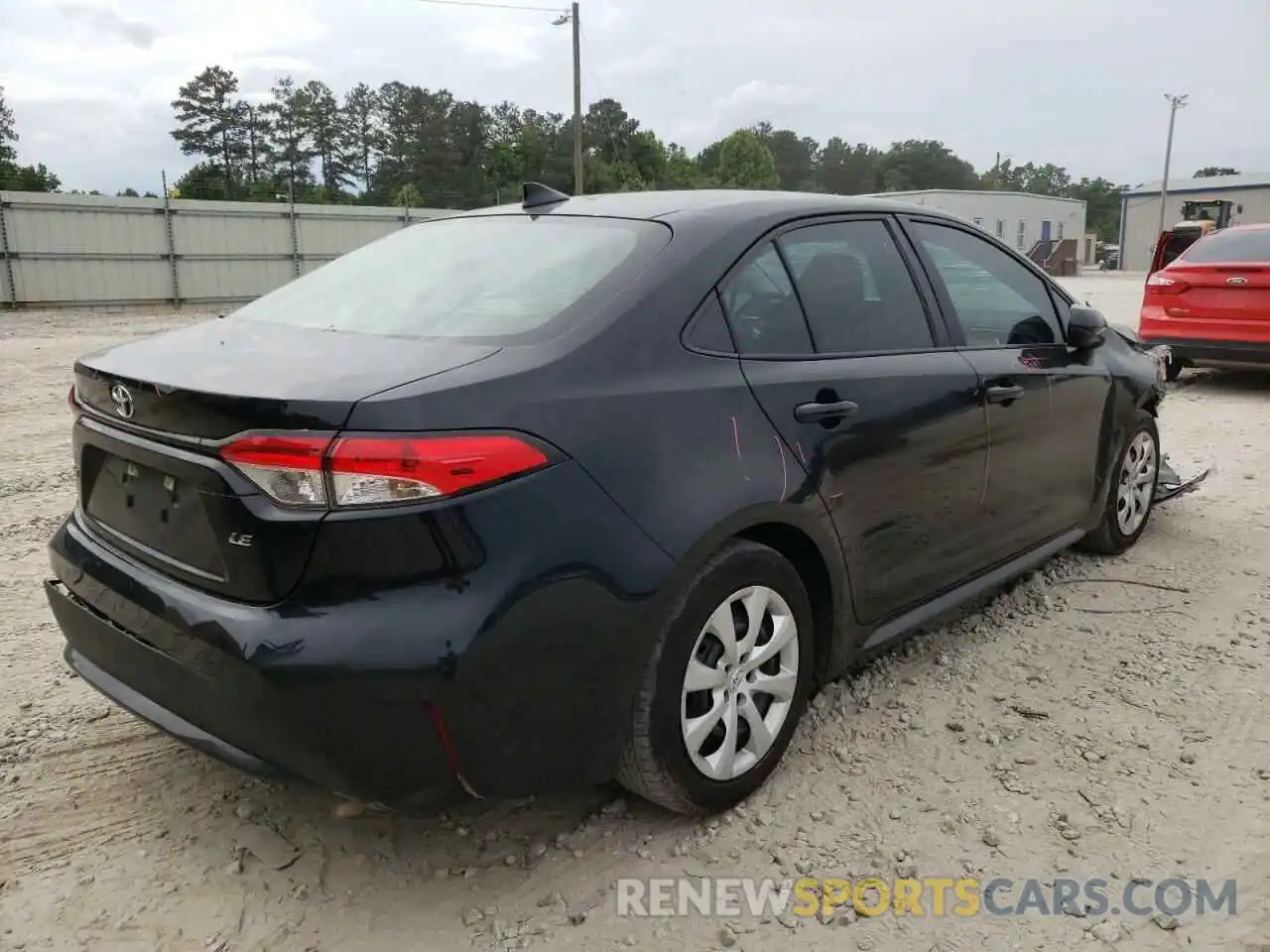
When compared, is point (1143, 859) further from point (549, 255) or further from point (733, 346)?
point (549, 255)

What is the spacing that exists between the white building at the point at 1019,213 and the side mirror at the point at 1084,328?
42.7 m

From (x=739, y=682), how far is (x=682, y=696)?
9.0 inches

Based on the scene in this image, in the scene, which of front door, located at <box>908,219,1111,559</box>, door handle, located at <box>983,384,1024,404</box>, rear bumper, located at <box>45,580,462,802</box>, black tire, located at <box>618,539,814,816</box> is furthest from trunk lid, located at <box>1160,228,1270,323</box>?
rear bumper, located at <box>45,580,462,802</box>

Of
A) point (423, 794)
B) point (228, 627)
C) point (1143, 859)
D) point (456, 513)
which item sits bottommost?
point (1143, 859)

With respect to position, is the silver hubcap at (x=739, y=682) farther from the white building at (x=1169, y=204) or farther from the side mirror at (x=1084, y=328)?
the white building at (x=1169, y=204)

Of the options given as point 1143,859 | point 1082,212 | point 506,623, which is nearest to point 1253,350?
point 1143,859

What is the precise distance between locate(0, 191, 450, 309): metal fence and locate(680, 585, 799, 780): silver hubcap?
1852cm

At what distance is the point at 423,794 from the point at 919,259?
2318 millimetres

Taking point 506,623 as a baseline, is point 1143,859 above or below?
below

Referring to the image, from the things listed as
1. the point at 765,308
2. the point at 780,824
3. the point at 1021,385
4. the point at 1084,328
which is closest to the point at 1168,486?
the point at 1084,328

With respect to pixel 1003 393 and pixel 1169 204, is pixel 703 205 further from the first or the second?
pixel 1169 204

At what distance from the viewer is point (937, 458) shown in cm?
312

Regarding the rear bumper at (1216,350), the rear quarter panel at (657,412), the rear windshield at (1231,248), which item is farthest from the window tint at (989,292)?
the rear windshield at (1231,248)

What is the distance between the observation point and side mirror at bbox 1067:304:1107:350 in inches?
Answer: 153
